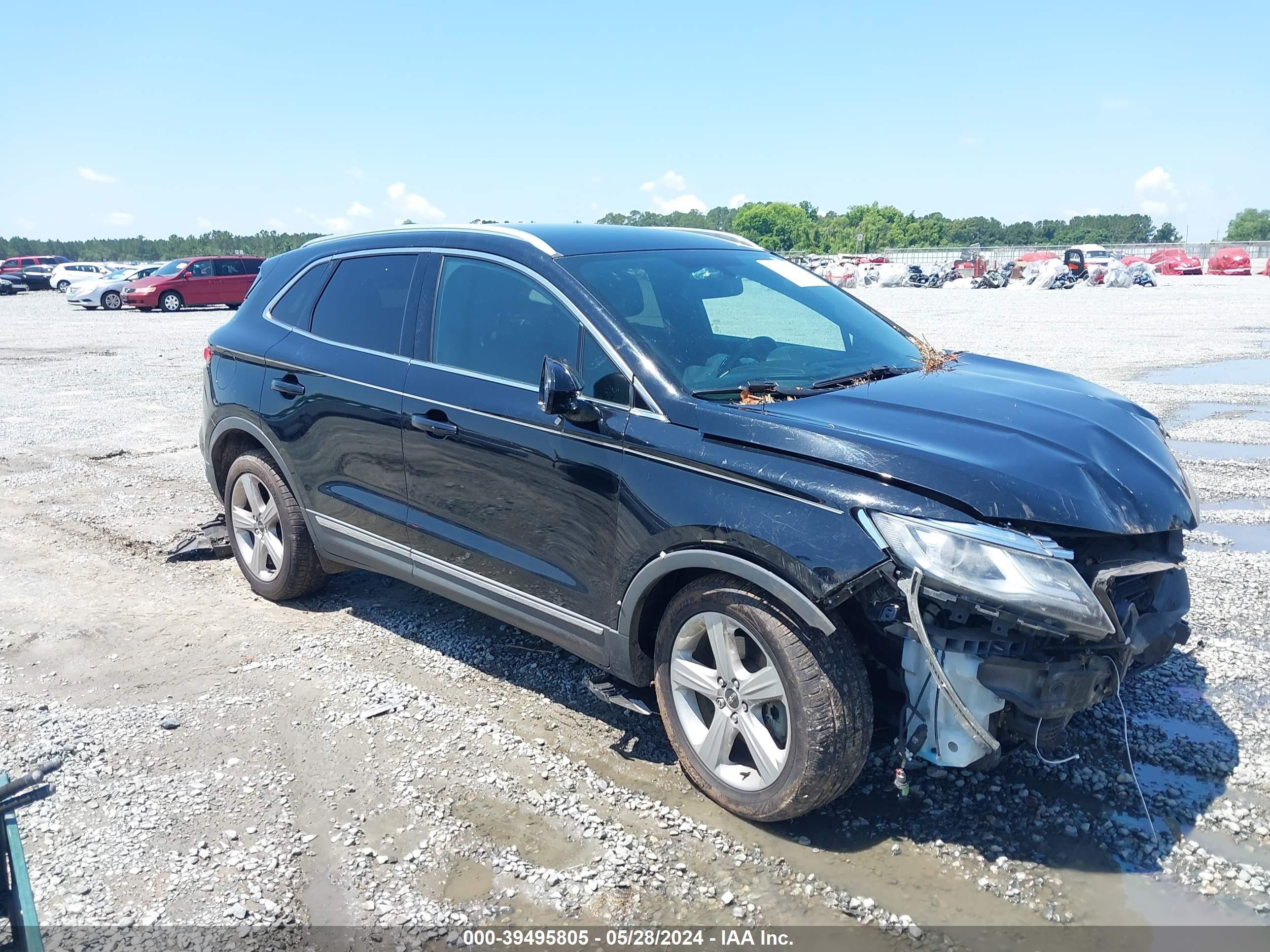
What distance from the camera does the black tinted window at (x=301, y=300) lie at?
5.20 metres

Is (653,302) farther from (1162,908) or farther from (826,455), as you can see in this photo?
(1162,908)

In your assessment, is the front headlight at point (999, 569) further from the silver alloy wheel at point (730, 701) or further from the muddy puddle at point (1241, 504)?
A: the muddy puddle at point (1241, 504)

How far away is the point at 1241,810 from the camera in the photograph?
3.43 meters

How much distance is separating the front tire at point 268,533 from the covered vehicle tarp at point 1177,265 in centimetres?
6000

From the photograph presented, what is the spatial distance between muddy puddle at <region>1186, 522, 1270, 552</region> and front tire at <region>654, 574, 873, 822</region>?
377 cm

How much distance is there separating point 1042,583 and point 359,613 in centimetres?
380

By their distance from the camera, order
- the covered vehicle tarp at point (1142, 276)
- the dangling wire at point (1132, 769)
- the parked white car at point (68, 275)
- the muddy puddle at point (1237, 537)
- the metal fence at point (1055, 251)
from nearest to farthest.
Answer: the dangling wire at point (1132, 769) < the muddy puddle at point (1237, 537) < the covered vehicle tarp at point (1142, 276) < the parked white car at point (68, 275) < the metal fence at point (1055, 251)

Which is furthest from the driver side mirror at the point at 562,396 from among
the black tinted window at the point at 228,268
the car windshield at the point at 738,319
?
the black tinted window at the point at 228,268

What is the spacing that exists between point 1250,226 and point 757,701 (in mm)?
161008

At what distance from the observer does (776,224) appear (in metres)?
154

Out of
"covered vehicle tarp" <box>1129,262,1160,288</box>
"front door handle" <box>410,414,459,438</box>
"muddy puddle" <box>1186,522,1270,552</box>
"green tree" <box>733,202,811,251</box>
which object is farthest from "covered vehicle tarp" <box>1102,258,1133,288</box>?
"green tree" <box>733,202,811,251</box>

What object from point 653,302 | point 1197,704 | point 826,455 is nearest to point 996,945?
point 826,455

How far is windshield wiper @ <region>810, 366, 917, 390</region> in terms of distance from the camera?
3846 millimetres

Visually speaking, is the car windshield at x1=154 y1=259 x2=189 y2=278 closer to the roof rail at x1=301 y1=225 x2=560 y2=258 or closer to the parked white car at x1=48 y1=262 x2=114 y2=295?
the parked white car at x1=48 y1=262 x2=114 y2=295
